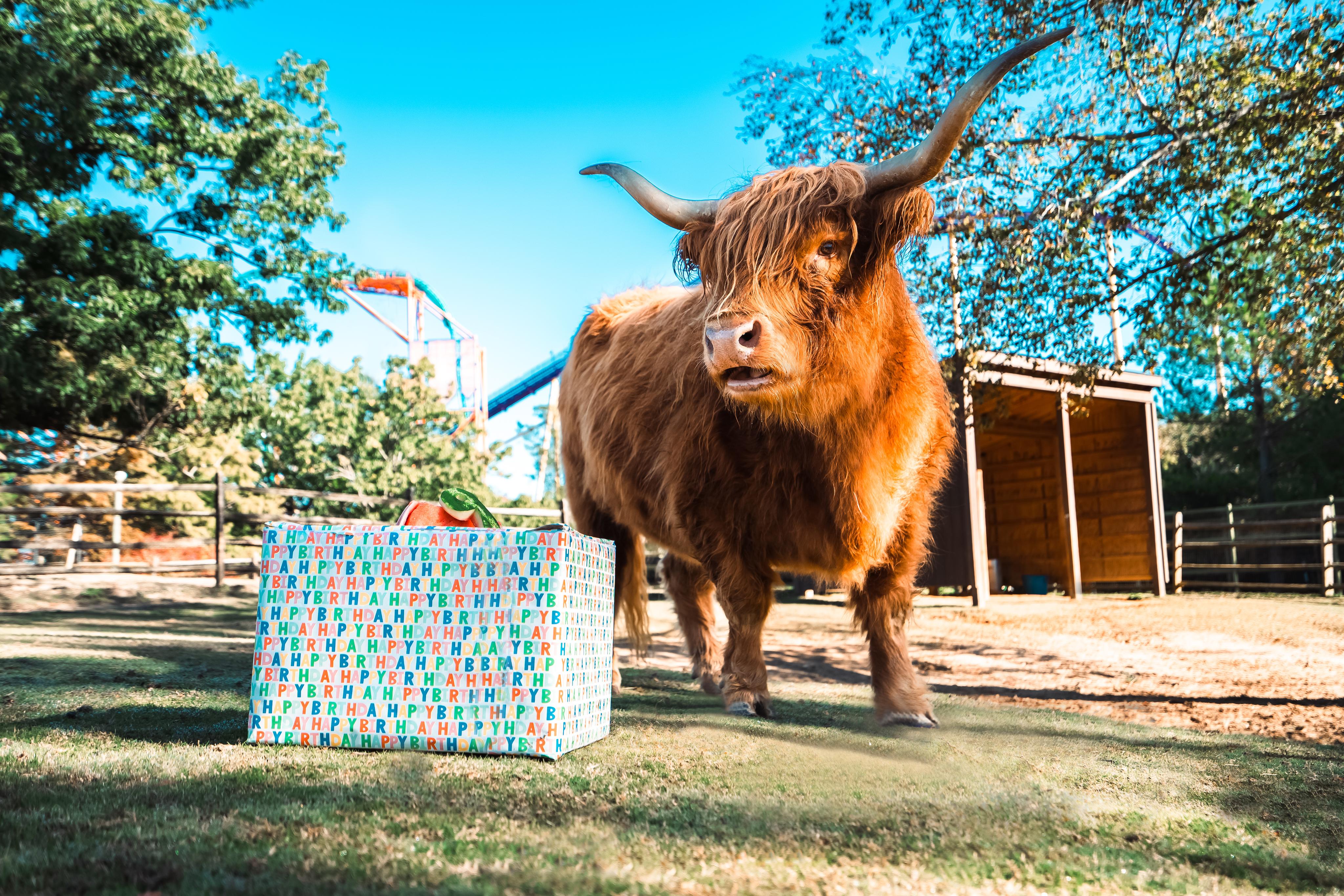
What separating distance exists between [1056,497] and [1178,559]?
91.0 inches

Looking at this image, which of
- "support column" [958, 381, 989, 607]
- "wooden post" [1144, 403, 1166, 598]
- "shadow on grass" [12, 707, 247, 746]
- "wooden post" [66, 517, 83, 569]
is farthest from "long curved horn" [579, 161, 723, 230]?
"wooden post" [1144, 403, 1166, 598]

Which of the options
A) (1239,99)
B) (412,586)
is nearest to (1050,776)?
(412,586)

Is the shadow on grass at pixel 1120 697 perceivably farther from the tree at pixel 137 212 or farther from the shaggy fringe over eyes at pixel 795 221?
the tree at pixel 137 212

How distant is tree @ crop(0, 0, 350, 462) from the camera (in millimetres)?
8656

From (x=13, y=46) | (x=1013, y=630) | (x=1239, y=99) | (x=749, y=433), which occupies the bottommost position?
(x=1013, y=630)

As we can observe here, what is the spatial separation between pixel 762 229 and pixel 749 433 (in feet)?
2.59

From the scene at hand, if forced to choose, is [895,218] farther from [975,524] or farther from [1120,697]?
[975,524]

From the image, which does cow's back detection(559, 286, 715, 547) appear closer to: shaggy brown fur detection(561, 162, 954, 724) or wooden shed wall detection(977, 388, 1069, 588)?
shaggy brown fur detection(561, 162, 954, 724)

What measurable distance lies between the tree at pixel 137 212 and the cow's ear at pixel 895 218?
27.5ft

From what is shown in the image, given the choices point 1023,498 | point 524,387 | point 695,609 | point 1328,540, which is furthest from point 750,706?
point 524,387

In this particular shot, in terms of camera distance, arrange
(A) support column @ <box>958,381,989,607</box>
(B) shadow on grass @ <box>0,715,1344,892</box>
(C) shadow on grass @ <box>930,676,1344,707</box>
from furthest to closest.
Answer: (A) support column @ <box>958,381,989,607</box> → (C) shadow on grass @ <box>930,676,1344,707</box> → (B) shadow on grass @ <box>0,715,1344,892</box>

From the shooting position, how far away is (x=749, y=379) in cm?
273

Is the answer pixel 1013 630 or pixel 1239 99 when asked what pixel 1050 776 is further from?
pixel 1013 630

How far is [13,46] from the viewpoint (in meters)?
7.72
